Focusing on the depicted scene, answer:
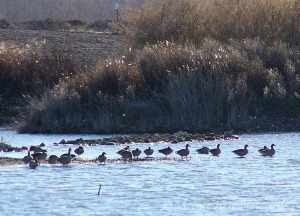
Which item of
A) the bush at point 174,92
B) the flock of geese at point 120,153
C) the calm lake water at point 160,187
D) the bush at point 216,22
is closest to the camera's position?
the calm lake water at point 160,187

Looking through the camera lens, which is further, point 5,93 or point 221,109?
point 5,93

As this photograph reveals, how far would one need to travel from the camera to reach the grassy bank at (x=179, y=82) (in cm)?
3097

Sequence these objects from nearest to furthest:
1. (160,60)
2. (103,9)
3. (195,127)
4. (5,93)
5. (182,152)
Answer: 1. (182,152)
2. (195,127)
3. (160,60)
4. (5,93)
5. (103,9)

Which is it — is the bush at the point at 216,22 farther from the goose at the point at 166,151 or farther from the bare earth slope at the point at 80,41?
the goose at the point at 166,151

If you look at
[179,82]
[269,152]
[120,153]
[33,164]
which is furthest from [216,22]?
[33,164]

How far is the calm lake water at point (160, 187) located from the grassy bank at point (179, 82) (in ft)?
18.6

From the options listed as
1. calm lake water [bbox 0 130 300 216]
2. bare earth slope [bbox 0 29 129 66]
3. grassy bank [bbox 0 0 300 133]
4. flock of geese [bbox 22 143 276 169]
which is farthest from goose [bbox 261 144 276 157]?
bare earth slope [bbox 0 29 129 66]

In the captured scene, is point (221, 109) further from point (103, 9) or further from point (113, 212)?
point (103, 9)

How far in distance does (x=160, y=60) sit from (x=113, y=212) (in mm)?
16538

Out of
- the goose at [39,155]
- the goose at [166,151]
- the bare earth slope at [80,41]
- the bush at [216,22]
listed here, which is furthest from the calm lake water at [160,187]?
the bare earth slope at [80,41]

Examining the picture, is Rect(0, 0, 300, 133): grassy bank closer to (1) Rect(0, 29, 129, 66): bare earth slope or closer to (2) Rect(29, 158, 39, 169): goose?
(1) Rect(0, 29, 129, 66): bare earth slope

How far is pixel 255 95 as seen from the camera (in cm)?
3241

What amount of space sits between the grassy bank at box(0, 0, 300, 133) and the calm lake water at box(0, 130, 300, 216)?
5.68m

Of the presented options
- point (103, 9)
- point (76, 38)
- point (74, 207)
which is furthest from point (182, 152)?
point (103, 9)
